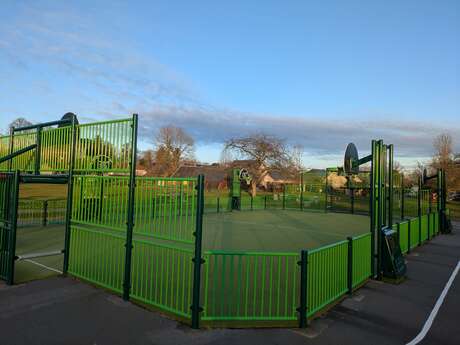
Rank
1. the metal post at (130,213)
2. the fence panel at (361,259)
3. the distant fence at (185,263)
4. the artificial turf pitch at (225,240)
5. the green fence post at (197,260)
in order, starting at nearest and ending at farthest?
1. the green fence post at (197,260)
2. the distant fence at (185,263)
3. the metal post at (130,213)
4. the fence panel at (361,259)
5. the artificial turf pitch at (225,240)

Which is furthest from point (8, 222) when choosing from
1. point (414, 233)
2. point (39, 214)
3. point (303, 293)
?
point (414, 233)

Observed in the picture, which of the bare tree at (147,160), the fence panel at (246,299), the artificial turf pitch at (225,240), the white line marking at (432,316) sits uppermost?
the bare tree at (147,160)

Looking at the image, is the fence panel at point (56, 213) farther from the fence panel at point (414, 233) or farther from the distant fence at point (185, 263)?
Answer: the fence panel at point (414, 233)

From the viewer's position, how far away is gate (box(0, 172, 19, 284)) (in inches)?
256

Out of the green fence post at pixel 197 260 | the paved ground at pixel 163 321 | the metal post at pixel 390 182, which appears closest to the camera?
the paved ground at pixel 163 321

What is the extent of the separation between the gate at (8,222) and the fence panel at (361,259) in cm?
659

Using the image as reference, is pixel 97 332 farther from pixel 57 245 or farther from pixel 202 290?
pixel 57 245

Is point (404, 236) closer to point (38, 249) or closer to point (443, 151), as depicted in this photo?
point (38, 249)

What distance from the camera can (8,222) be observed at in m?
6.72

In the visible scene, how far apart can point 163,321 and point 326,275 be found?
2.66 metres

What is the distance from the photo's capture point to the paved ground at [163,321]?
14.1 ft

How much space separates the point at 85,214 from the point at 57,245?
4.49 metres

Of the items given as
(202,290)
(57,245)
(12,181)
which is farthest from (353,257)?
(57,245)

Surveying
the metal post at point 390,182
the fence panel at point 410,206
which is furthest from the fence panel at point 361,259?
the fence panel at point 410,206
